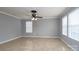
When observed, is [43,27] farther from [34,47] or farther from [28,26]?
[34,47]

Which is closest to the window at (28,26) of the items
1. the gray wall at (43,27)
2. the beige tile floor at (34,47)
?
the gray wall at (43,27)

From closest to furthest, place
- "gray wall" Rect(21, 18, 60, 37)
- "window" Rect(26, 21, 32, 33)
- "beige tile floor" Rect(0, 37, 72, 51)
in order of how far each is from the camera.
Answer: "beige tile floor" Rect(0, 37, 72, 51) → "gray wall" Rect(21, 18, 60, 37) → "window" Rect(26, 21, 32, 33)

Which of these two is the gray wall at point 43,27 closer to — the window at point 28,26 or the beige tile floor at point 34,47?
the window at point 28,26

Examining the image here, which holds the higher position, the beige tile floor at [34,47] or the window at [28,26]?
the window at [28,26]

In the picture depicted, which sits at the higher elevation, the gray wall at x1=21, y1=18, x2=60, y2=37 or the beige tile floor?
the gray wall at x1=21, y1=18, x2=60, y2=37

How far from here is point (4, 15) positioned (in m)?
6.08

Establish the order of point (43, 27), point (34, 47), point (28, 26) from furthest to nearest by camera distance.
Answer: point (28, 26) → point (43, 27) → point (34, 47)

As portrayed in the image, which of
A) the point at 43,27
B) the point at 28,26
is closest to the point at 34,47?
the point at 43,27

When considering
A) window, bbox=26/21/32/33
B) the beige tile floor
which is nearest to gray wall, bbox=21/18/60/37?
window, bbox=26/21/32/33

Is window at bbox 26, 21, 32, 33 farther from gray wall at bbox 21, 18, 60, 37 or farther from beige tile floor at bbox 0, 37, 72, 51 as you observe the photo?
beige tile floor at bbox 0, 37, 72, 51
